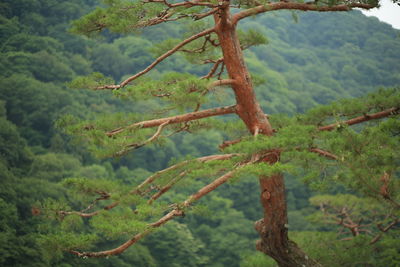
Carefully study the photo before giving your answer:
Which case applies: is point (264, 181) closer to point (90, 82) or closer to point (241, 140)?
point (241, 140)

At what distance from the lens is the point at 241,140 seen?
342 cm

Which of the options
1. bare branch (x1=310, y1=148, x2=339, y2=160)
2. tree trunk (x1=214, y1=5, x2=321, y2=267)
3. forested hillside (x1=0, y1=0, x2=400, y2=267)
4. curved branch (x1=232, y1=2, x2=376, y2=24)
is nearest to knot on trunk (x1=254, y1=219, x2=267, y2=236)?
tree trunk (x1=214, y1=5, x2=321, y2=267)

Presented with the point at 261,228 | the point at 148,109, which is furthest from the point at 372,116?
the point at 148,109

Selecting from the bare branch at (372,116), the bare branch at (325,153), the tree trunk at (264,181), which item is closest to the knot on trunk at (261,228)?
the tree trunk at (264,181)

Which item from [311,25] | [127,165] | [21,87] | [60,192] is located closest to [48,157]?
[60,192]

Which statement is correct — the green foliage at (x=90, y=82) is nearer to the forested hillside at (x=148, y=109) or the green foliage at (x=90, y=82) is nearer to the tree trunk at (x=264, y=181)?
the forested hillside at (x=148, y=109)

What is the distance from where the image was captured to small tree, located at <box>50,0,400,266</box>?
9.45 feet

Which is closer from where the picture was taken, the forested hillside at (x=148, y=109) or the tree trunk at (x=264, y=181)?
the tree trunk at (x=264, y=181)

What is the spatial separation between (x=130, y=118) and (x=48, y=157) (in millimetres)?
15046

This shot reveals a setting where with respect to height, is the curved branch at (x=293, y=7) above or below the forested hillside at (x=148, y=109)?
above

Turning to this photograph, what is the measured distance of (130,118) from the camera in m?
3.51

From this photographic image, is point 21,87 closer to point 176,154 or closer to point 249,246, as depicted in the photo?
point 176,154

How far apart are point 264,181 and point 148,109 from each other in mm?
20588

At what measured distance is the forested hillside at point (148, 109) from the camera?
9109 mm
